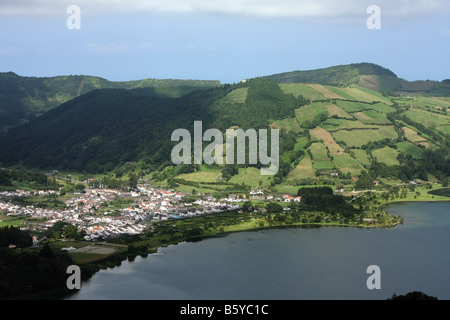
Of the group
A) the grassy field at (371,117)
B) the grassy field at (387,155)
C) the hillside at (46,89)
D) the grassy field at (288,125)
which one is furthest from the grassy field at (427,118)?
the hillside at (46,89)

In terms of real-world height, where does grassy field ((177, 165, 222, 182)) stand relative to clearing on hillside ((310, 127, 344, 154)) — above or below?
below

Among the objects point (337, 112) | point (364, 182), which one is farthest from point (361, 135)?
point (364, 182)

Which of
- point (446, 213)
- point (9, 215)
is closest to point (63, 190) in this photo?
point (9, 215)

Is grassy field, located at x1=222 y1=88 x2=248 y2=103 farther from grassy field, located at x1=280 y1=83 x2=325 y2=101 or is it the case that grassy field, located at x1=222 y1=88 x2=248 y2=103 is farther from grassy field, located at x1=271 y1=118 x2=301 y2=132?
grassy field, located at x1=271 y1=118 x2=301 y2=132

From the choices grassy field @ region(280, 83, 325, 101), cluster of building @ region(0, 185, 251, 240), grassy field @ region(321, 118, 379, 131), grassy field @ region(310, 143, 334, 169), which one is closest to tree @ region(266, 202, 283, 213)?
cluster of building @ region(0, 185, 251, 240)

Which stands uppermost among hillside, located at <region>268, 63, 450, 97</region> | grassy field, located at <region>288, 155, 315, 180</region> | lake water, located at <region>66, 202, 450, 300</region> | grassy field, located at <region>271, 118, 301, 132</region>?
hillside, located at <region>268, 63, 450, 97</region>

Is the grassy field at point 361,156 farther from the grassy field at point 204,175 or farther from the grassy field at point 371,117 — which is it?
the grassy field at point 204,175

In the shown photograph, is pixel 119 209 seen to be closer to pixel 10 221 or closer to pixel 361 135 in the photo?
pixel 10 221

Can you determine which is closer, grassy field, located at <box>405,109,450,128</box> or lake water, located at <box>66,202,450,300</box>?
lake water, located at <box>66,202,450,300</box>
